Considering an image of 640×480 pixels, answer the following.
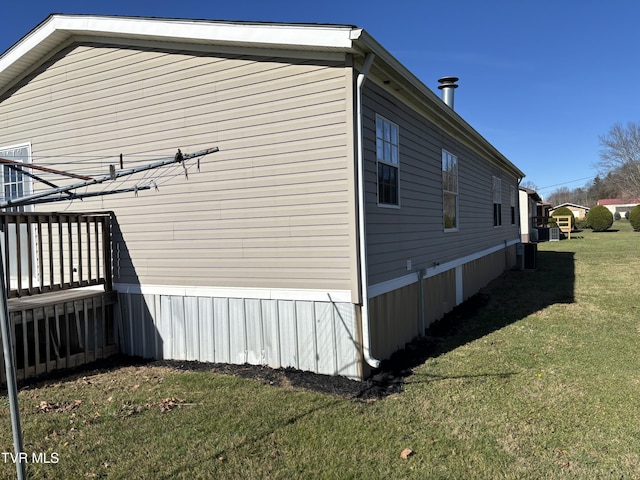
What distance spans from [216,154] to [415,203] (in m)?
2.99

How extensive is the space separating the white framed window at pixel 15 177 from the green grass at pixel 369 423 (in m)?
3.62

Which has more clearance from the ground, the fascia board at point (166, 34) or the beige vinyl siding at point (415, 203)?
the fascia board at point (166, 34)

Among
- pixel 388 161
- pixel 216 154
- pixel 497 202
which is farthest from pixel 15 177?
pixel 497 202

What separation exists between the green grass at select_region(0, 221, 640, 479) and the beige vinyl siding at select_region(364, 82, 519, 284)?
1461 millimetres

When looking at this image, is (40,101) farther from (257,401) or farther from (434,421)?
(434,421)

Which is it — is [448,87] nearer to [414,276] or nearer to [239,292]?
[414,276]

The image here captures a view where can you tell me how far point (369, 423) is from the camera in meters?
4.07

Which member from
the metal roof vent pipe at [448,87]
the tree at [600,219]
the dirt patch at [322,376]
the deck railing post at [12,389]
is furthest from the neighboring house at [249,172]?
the tree at [600,219]

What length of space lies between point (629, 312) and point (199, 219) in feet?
24.9

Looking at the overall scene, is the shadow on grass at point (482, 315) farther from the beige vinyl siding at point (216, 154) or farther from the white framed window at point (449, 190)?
the white framed window at point (449, 190)

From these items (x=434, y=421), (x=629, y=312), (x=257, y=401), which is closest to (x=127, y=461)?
(x=257, y=401)

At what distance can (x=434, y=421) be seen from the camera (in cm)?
409

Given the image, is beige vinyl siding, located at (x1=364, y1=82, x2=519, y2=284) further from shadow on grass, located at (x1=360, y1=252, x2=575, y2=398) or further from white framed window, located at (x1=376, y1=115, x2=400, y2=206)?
shadow on grass, located at (x1=360, y1=252, x2=575, y2=398)

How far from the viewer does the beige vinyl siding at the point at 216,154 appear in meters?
5.13
